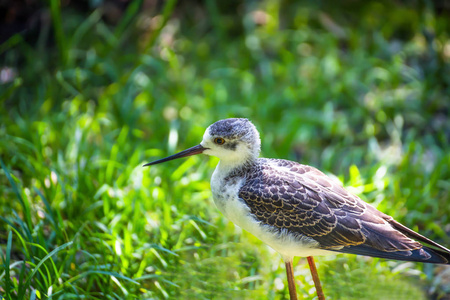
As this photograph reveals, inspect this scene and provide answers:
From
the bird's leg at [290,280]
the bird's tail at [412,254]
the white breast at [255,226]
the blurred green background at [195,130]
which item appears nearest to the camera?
the bird's tail at [412,254]

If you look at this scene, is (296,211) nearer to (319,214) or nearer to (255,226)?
(319,214)

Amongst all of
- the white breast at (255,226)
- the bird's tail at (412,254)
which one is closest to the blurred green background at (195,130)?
the white breast at (255,226)

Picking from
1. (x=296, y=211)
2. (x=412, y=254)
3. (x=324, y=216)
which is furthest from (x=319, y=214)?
(x=412, y=254)

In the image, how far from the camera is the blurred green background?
374 centimetres

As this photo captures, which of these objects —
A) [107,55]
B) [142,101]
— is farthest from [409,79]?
[107,55]

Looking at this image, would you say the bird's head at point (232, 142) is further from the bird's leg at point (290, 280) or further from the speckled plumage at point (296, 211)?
the bird's leg at point (290, 280)

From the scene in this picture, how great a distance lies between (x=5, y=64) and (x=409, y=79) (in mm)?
5251

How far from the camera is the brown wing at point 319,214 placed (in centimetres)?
315

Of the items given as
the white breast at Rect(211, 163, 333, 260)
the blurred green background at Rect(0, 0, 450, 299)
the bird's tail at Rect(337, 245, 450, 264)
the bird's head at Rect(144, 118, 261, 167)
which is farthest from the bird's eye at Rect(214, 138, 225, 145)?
the bird's tail at Rect(337, 245, 450, 264)

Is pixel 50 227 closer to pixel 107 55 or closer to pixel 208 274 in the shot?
pixel 208 274

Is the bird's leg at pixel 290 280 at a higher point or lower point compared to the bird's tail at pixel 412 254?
lower

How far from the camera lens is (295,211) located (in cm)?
321

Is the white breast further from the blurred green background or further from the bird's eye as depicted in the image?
the blurred green background

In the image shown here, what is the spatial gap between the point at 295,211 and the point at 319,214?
163 mm
